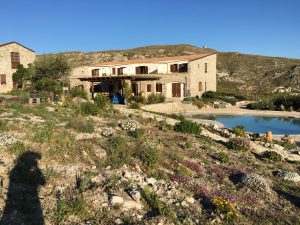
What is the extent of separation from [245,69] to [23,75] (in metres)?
58.3

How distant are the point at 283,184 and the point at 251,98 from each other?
4174cm

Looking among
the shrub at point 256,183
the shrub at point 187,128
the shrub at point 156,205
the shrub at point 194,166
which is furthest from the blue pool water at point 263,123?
the shrub at point 156,205

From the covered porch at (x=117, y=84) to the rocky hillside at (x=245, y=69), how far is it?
16.6m

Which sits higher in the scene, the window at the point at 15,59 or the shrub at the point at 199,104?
the window at the point at 15,59

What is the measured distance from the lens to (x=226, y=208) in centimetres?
787

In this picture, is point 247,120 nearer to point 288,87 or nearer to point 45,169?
point 45,169

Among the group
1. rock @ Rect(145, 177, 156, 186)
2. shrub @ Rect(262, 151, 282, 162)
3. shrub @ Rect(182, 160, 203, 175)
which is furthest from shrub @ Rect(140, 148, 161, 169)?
shrub @ Rect(262, 151, 282, 162)

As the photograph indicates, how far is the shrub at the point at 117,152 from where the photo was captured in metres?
10.2

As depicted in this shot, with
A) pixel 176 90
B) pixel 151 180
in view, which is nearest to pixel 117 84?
pixel 176 90

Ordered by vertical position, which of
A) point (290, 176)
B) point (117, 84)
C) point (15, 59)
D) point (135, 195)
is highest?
point (15, 59)

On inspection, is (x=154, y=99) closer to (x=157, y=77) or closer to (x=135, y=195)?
(x=157, y=77)

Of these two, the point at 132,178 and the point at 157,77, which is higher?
the point at 157,77

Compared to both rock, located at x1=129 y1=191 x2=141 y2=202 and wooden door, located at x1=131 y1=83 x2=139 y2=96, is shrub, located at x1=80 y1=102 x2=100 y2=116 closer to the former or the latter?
rock, located at x1=129 y1=191 x2=141 y2=202

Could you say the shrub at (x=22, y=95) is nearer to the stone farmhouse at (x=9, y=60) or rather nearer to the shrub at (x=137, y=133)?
the stone farmhouse at (x=9, y=60)
